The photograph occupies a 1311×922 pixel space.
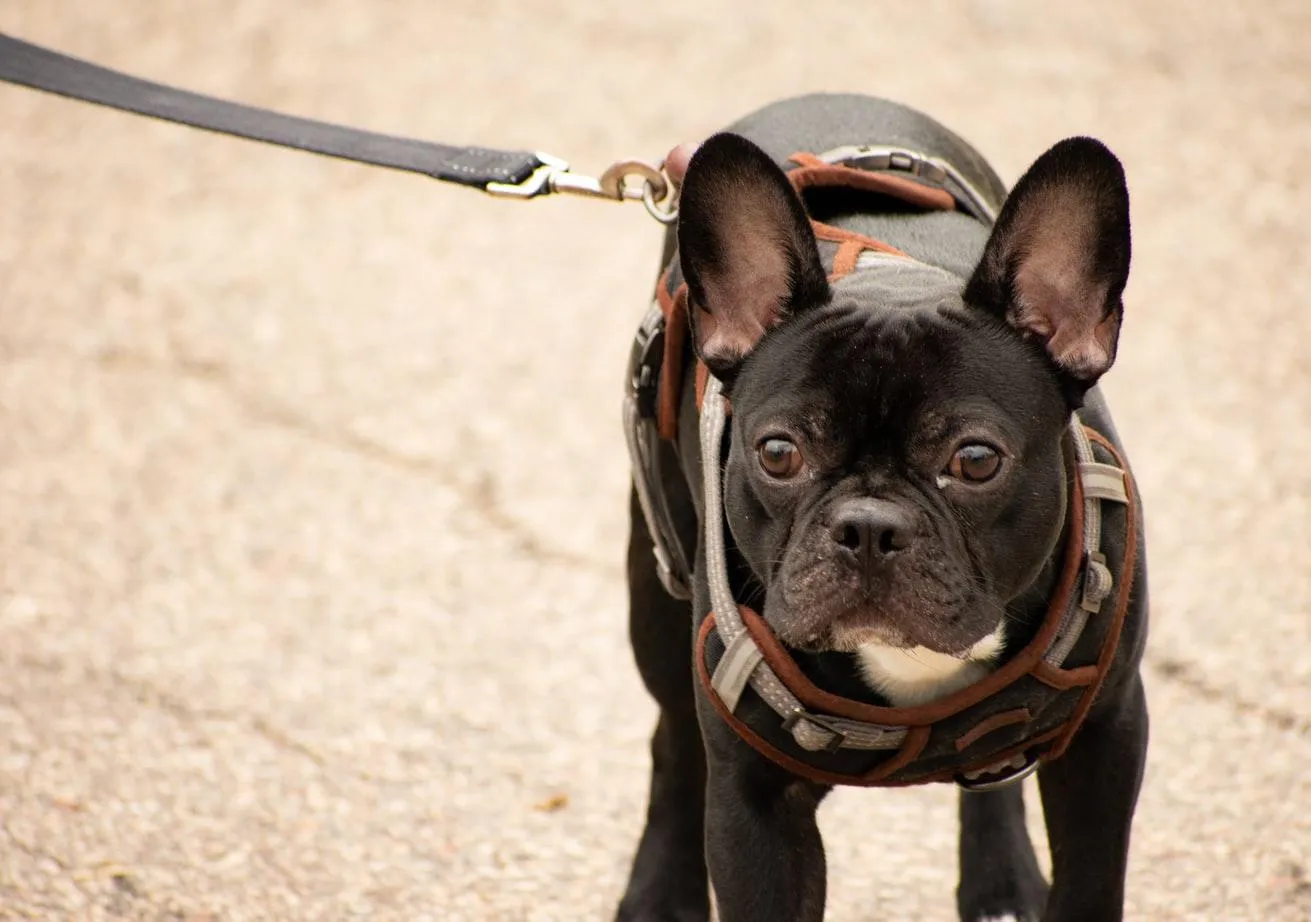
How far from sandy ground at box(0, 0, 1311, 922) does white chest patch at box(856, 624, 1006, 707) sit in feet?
4.06

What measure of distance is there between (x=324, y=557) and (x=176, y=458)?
2.80 ft

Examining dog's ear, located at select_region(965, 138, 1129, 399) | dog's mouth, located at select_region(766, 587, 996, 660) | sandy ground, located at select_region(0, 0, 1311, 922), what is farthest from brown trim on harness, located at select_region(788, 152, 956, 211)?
sandy ground, located at select_region(0, 0, 1311, 922)

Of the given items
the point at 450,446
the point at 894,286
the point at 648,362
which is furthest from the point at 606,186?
the point at 450,446

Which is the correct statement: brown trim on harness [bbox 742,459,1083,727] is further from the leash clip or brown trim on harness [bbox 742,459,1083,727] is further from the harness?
the leash clip

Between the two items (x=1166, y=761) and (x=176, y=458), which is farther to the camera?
(x=176, y=458)

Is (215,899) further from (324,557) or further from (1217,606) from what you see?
(1217,606)

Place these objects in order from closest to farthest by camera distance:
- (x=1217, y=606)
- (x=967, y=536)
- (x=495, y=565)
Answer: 1. (x=967, y=536)
2. (x=1217, y=606)
3. (x=495, y=565)

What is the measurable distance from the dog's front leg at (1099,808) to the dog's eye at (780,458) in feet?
1.95

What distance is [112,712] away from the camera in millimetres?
4504

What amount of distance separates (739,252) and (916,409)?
41cm

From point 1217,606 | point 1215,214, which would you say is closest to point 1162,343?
point 1215,214

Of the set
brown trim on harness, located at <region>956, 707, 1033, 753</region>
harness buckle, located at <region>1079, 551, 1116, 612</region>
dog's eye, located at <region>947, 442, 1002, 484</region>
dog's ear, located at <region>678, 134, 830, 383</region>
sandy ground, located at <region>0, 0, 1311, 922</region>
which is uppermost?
dog's ear, located at <region>678, 134, 830, 383</region>

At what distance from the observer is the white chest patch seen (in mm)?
2600

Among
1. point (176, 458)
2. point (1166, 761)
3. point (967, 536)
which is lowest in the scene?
point (176, 458)
